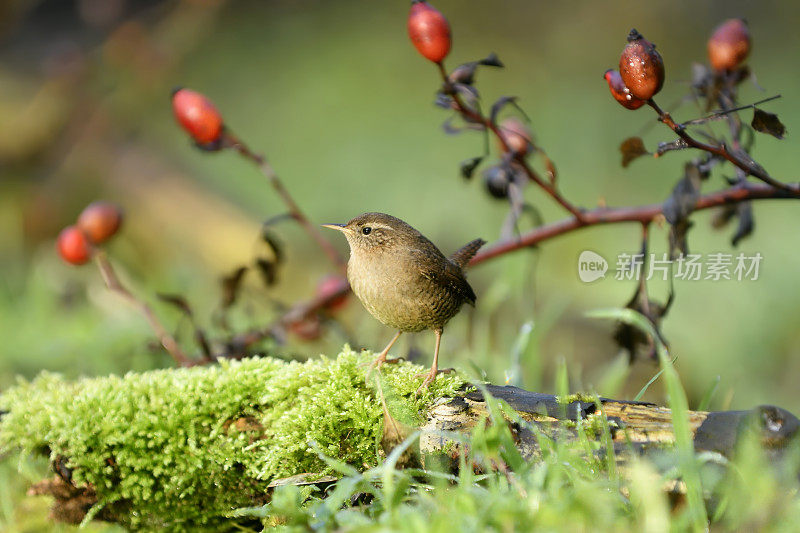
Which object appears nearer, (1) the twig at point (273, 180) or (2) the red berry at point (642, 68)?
(2) the red berry at point (642, 68)

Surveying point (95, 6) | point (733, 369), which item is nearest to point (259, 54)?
point (95, 6)

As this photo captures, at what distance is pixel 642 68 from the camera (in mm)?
2145

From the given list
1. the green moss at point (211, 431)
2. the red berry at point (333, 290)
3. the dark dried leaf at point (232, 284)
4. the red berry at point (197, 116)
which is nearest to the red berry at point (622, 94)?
the green moss at point (211, 431)

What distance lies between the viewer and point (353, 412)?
2.26 metres

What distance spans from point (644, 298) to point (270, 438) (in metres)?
1.49

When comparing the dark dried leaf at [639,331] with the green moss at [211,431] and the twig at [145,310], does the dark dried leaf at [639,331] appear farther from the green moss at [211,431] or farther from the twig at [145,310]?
the twig at [145,310]

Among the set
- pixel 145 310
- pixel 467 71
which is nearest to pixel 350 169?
pixel 145 310

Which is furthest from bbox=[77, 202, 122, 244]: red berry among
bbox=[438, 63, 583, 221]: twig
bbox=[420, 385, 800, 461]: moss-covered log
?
bbox=[420, 385, 800, 461]: moss-covered log

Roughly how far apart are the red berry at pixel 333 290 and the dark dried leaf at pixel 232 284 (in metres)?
0.41

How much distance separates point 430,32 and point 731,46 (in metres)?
1.30

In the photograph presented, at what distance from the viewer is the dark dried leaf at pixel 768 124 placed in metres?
2.28

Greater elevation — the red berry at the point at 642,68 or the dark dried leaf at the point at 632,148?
the red berry at the point at 642,68

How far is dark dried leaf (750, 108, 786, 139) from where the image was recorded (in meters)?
2.28

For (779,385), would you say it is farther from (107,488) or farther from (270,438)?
(107,488)
